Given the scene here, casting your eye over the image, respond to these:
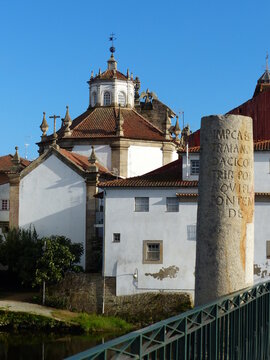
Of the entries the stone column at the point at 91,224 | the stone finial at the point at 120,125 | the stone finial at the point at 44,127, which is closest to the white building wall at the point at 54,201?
the stone column at the point at 91,224

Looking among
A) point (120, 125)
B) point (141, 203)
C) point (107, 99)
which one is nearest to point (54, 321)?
point (141, 203)

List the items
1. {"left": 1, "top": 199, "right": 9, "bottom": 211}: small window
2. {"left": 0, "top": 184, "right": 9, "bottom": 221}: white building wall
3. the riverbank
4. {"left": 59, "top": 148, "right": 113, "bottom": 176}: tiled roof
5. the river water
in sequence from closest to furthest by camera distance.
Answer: the river water < the riverbank < {"left": 59, "top": 148, "right": 113, "bottom": 176}: tiled roof < {"left": 0, "top": 184, "right": 9, "bottom": 221}: white building wall < {"left": 1, "top": 199, "right": 9, "bottom": 211}: small window

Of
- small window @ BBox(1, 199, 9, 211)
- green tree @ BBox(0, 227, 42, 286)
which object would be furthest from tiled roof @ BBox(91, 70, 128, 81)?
green tree @ BBox(0, 227, 42, 286)

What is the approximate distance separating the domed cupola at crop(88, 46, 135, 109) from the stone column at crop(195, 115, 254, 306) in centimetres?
4435

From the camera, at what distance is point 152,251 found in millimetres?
39094

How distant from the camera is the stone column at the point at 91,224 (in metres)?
43.5

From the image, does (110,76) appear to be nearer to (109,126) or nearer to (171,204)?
(109,126)

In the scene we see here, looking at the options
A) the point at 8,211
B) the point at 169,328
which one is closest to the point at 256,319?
the point at 169,328

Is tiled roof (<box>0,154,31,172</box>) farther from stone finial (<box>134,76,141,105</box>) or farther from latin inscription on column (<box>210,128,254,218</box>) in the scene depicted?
latin inscription on column (<box>210,128,254,218</box>)

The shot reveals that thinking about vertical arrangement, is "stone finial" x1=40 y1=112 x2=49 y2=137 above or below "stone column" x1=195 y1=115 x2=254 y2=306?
above

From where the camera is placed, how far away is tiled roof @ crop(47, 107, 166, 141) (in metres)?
54.9

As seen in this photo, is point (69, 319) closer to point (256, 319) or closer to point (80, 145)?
point (80, 145)

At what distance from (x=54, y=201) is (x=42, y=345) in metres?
13.5

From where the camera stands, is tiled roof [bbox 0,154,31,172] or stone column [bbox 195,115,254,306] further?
tiled roof [bbox 0,154,31,172]
